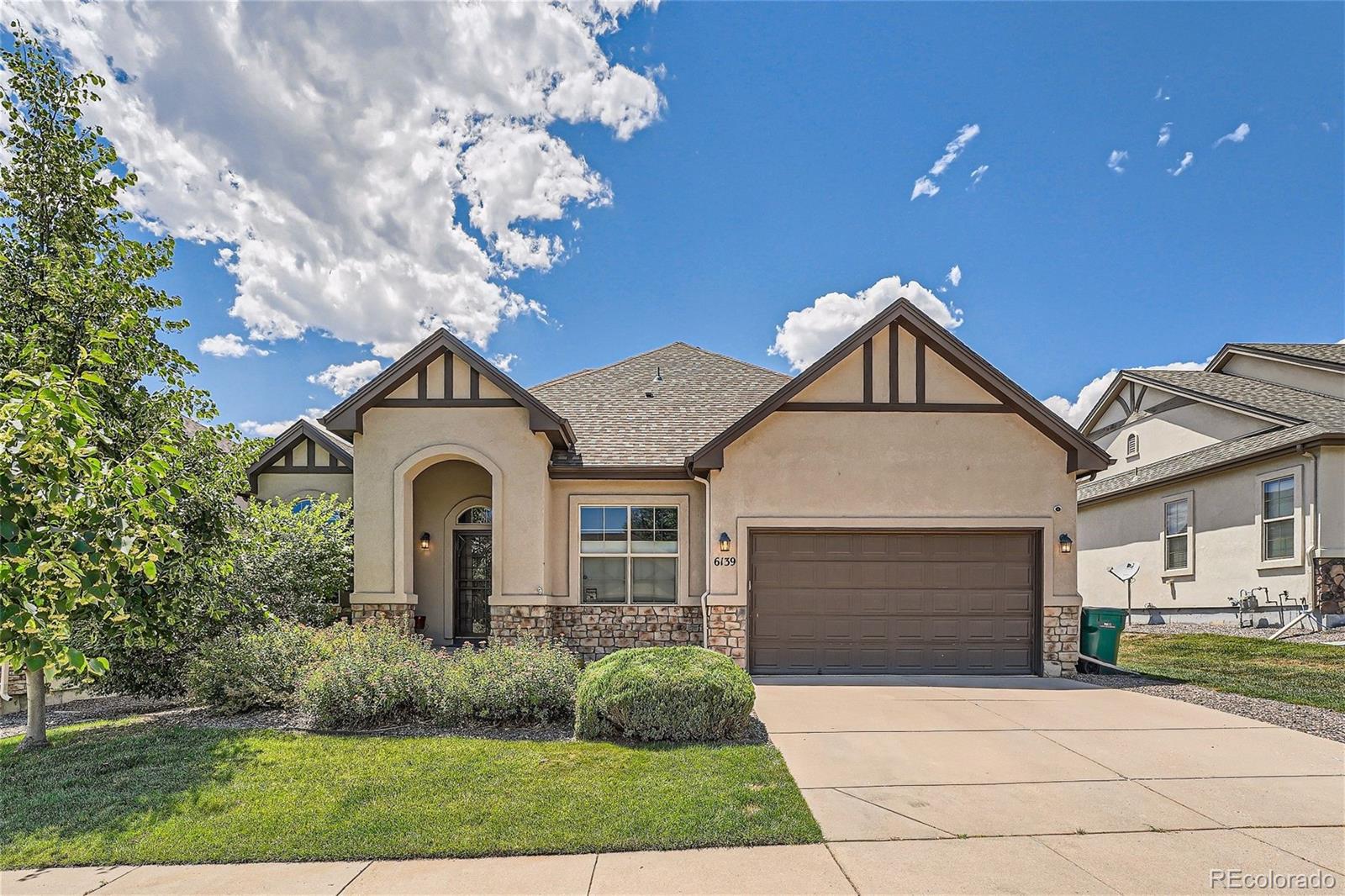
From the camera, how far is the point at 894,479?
35.6 feet

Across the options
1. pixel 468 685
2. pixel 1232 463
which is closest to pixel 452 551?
pixel 468 685

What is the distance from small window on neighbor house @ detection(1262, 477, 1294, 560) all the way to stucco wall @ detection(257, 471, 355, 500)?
19.1 m

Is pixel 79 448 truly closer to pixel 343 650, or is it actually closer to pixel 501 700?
pixel 501 700

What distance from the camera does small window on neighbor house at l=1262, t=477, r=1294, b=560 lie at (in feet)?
45.5

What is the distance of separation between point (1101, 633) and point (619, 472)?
27.1 ft

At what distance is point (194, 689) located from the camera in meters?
8.23

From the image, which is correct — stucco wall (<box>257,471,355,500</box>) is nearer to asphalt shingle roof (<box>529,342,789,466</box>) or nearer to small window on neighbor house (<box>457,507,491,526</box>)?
small window on neighbor house (<box>457,507,491,526</box>)

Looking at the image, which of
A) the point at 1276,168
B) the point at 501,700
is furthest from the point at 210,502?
the point at 1276,168

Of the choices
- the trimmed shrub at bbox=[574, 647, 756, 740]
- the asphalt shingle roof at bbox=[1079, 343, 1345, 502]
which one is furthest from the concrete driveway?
the asphalt shingle roof at bbox=[1079, 343, 1345, 502]

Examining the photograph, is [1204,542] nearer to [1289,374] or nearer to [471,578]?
[1289,374]

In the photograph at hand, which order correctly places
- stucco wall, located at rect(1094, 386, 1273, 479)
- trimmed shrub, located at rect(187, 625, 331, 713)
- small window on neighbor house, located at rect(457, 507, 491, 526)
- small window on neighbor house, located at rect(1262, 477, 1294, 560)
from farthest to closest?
1. stucco wall, located at rect(1094, 386, 1273, 479)
2. small window on neighbor house, located at rect(1262, 477, 1294, 560)
3. small window on neighbor house, located at rect(457, 507, 491, 526)
4. trimmed shrub, located at rect(187, 625, 331, 713)
